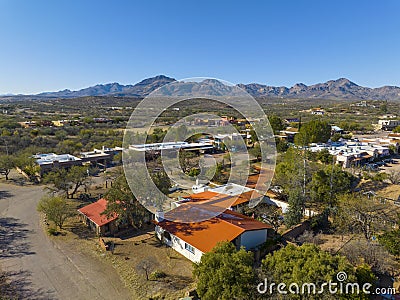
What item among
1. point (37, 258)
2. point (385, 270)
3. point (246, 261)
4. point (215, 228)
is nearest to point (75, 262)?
point (37, 258)

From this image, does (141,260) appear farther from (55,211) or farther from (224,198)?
(224,198)

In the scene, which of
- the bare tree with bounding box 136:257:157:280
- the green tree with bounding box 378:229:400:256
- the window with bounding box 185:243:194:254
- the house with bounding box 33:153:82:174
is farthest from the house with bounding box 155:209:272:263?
the house with bounding box 33:153:82:174

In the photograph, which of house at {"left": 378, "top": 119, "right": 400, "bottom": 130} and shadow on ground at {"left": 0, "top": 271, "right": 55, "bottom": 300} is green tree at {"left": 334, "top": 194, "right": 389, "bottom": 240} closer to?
shadow on ground at {"left": 0, "top": 271, "right": 55, "bottom": 300}

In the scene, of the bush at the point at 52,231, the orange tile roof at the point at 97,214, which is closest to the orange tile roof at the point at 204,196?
the orange tile roof at the point at 97,214

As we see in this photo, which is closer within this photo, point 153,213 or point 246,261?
point 246,261

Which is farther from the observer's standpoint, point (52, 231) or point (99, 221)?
point (52, 231)

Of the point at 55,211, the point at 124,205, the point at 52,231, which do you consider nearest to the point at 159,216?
the point at 124,205

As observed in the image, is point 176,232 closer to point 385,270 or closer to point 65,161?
point 385,270

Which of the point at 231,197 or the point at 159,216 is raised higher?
the point at 231,197

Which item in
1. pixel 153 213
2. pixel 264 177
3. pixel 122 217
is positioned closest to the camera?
pixel 122 217
